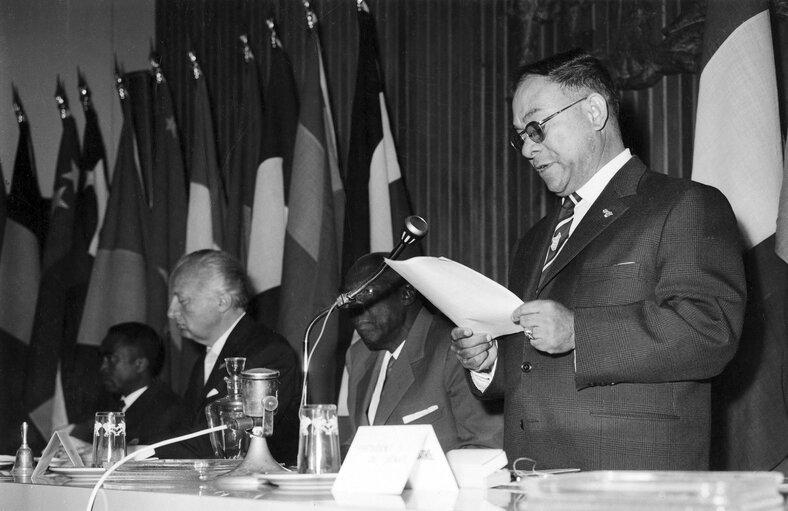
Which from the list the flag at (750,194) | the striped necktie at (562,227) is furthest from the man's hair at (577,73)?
the flag at (750,194)

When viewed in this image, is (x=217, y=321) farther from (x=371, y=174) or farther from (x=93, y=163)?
(x=93, y=163)

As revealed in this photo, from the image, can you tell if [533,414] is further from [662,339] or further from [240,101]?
[240,101]

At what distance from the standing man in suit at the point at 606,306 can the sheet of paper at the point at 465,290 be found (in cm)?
6

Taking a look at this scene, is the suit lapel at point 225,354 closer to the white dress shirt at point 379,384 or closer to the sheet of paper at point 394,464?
the white dress shirt at point 379,384

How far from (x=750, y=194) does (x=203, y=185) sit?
110 inches

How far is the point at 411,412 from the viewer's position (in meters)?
3.20

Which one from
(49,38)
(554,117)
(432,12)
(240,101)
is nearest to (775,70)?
(554,117)

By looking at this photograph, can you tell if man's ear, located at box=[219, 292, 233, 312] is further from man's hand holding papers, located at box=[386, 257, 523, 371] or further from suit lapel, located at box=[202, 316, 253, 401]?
man's hand holding papers, located at box=[386, 257, 523, 371]

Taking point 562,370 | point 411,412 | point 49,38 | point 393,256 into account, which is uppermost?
point 49,38

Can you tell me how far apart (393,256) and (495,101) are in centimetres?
225

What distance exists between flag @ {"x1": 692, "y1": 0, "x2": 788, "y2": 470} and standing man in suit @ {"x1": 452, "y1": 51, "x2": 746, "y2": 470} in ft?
3.00

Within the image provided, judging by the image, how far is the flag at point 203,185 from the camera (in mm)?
4863

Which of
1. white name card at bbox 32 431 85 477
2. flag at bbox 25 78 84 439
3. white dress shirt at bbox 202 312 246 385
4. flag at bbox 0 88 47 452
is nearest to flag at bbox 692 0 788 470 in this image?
white dress shirt at bbox 202 312 246 385

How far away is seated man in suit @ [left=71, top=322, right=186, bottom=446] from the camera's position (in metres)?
4.01
